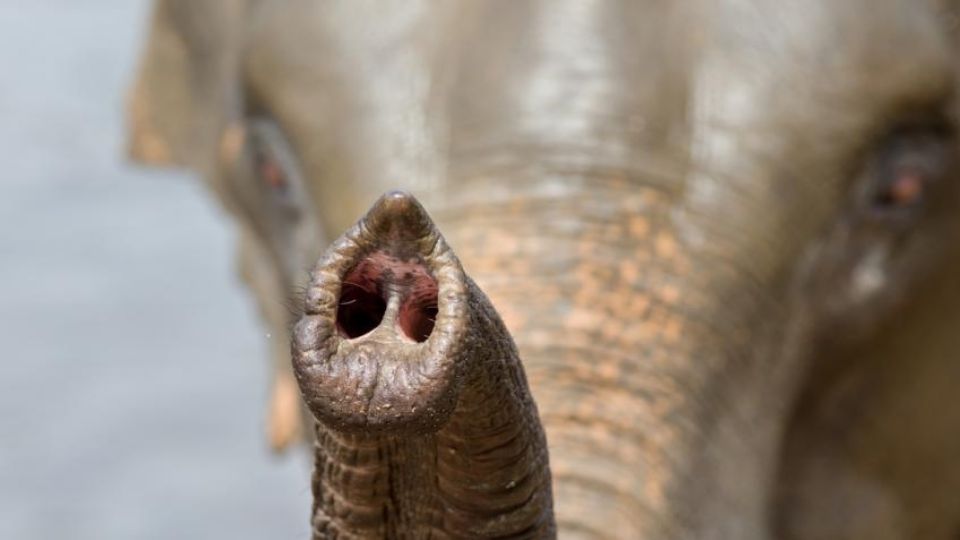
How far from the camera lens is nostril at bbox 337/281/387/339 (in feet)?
2.69

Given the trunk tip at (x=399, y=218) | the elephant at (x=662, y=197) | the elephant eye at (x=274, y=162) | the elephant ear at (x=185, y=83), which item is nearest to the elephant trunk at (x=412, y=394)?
the trunk tip at (x=399, y=218)

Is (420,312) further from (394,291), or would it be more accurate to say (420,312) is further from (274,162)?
(274,162)

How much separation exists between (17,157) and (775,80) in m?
2.24

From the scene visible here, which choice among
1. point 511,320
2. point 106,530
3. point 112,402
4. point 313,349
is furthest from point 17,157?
point 313,349

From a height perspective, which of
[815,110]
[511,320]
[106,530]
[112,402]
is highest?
[112,402]

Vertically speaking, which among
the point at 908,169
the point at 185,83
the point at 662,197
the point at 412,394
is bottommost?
the point at 412,394

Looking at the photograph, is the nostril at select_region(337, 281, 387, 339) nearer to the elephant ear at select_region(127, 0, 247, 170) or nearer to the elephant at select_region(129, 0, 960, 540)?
the elephant at select_region(129, 0, 960, 540)

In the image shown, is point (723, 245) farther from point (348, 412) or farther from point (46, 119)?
point (46, 119)

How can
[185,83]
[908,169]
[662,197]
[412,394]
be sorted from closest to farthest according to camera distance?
[412,394] → [662,197] → [908,169] → [185,83]

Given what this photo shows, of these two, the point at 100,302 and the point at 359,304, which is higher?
the point at 100,302

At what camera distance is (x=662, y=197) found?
153cm

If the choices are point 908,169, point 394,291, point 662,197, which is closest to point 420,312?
point 394,291

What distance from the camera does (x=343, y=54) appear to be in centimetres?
164

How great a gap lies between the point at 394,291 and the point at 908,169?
0.96 m
